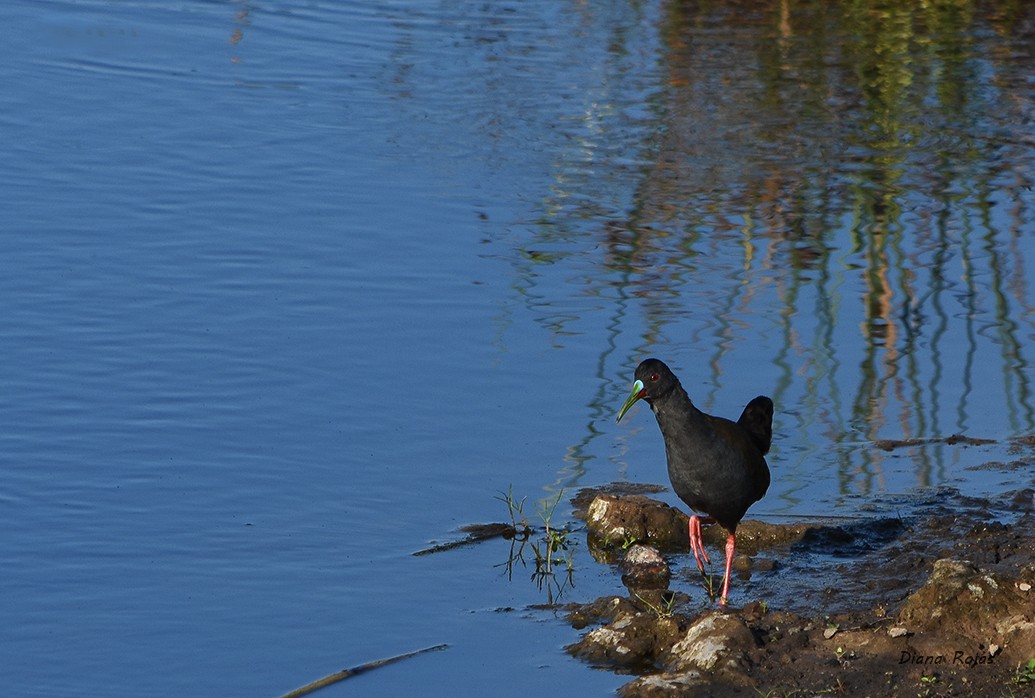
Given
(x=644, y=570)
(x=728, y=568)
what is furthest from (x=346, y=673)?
(x=728, y=568)

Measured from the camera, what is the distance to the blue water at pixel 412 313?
22.1ft

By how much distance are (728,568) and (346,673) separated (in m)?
1.60

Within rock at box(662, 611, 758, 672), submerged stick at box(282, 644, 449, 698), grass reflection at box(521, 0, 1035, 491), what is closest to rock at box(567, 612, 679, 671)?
rock at box(662, 611, 758, 672)

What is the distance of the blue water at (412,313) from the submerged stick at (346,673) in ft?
0.25

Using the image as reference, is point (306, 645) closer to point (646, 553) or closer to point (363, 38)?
point (646, 553)

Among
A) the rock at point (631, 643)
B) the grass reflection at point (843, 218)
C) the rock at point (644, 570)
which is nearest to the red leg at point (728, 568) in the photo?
the rock at point (644, 570)

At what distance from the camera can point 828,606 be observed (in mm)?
6551

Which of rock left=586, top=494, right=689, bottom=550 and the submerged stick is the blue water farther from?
rock left=586, top=494, right=689, bottom=550

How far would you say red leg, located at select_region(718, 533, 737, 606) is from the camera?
6.63 metres

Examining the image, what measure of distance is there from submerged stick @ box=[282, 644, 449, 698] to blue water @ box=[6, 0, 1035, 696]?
0.25ft

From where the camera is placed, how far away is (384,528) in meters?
7.32

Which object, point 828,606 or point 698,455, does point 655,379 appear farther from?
point 828,606

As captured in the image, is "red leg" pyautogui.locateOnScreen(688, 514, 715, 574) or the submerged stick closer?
the submerged stick

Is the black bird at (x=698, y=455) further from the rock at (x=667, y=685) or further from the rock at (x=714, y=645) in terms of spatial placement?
the rock at (x=667, y=685)
